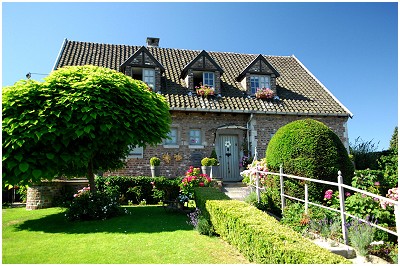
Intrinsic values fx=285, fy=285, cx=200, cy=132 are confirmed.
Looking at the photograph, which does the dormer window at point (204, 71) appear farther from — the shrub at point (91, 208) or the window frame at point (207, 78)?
the shrub at point (91, 208)

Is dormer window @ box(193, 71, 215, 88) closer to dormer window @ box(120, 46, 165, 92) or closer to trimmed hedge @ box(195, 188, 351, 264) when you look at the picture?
dormer window @ box(120, 46, 165, 92)

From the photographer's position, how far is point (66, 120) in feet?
25.6

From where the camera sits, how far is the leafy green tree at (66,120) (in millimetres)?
7652

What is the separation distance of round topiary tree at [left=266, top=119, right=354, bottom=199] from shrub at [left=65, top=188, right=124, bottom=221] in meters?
5.48

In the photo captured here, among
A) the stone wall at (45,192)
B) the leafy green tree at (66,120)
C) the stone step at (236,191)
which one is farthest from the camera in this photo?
the stone step at (236,191)

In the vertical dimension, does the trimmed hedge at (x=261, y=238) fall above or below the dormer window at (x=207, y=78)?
below

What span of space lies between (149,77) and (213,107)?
389cm

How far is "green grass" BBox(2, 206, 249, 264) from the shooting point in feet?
17.7

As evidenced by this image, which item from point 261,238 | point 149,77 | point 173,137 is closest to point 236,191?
point 173,137

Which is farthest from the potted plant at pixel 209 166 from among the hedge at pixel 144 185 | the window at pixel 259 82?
the window at pixel 259 82

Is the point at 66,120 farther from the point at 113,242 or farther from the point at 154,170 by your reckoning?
the point at 154,170

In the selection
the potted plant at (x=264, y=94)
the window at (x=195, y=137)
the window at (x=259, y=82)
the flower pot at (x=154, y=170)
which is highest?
the window at (x=259, y=82)

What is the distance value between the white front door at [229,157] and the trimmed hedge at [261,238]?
8106 millimetres

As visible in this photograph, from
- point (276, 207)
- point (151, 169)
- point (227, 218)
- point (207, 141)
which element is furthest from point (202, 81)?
point (227, 218)
